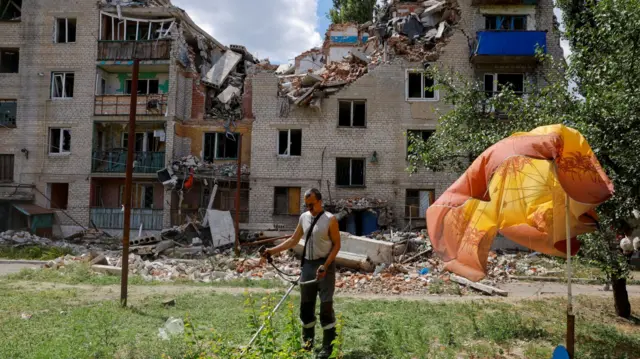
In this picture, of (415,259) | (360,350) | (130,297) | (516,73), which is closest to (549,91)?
(360,350)

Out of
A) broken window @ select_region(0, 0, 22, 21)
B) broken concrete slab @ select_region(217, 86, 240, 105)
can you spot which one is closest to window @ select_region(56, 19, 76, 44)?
broken window @ select_region(0, 0, 22, 21)

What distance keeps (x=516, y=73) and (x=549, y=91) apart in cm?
1702

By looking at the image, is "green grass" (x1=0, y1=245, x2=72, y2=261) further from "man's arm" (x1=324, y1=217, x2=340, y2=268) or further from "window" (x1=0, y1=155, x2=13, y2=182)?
"man's arm" (x1=324, y1=217, x2=340, y2=268)

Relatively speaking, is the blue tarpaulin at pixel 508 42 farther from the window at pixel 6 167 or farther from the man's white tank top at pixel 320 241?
the window at pixel 6 167

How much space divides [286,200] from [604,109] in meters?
18.1

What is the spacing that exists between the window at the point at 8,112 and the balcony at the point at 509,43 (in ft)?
76.9

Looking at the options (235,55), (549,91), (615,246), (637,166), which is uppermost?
(235,55)

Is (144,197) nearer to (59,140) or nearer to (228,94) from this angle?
(59,140)

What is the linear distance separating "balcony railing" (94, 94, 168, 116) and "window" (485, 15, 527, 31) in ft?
54.5

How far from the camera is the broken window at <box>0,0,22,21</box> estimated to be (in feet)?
84.4

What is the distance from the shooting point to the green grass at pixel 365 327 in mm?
5734

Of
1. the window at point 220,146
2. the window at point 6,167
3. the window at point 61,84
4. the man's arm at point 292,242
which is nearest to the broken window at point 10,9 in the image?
the window at point 61,84

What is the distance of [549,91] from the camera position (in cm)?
749

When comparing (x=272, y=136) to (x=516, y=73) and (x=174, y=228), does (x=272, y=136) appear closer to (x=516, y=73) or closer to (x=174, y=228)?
(x=174, y=228)
